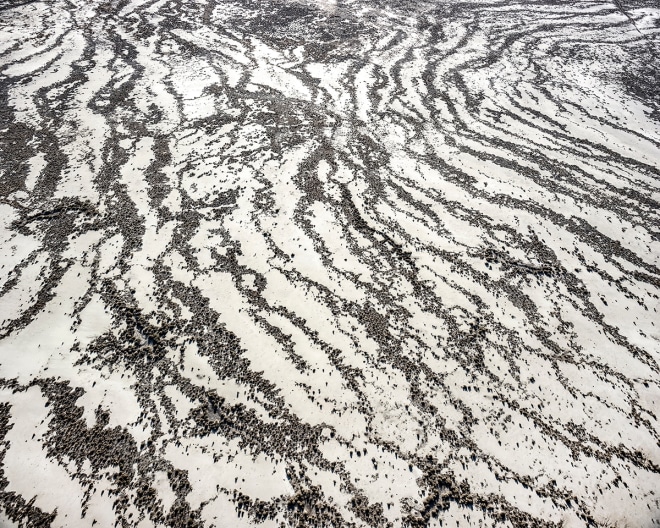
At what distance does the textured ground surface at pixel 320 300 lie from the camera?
8.96 feet

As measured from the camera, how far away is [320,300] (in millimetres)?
3885

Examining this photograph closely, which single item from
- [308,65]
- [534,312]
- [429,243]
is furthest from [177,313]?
[308,65]

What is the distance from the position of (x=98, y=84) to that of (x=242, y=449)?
288 inches

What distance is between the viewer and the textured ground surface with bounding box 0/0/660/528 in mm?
2730

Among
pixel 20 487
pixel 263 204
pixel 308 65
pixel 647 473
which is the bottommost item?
pixel 20 487

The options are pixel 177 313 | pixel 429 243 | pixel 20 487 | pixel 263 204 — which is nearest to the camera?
pixel 20 487

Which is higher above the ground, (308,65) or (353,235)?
(308,65)

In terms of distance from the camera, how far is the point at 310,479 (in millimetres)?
2734

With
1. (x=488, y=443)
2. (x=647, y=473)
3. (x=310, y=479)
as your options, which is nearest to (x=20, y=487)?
(x=310, y=479)

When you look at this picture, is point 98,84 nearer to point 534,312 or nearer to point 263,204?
point 263,204

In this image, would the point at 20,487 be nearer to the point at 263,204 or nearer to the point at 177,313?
the point at 177,313

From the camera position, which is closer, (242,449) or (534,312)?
(242,449)

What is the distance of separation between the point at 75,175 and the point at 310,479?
190 inches

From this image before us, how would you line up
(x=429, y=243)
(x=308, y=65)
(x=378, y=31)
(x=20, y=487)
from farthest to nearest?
(x=378, y=31), (x=308, y=65), (x=429, y=243), (x=20, y=487)
